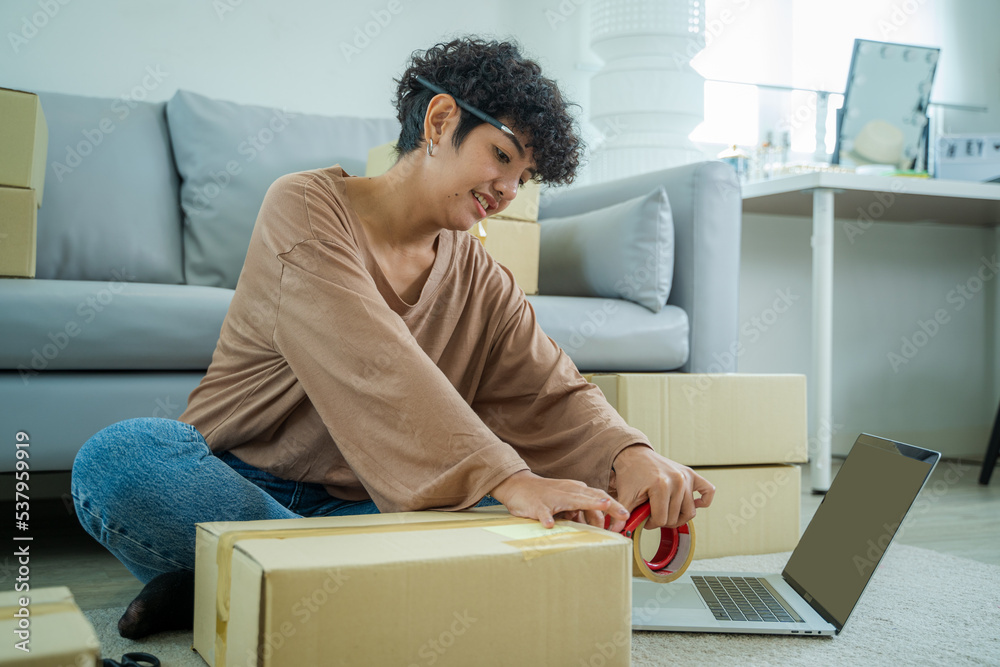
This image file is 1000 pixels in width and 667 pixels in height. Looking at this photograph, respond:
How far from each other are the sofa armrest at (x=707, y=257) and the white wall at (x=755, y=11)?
0.87 meters

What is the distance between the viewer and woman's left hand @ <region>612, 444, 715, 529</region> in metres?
0.83

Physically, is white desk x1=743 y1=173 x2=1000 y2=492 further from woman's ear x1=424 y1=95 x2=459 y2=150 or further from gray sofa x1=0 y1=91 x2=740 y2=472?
woman's ear x1=424 y1=95 x2=459 y2=150

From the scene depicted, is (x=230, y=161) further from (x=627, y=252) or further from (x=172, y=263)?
(x=627, y=252)

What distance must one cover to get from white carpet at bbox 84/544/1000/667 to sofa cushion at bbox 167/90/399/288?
95 centimetres

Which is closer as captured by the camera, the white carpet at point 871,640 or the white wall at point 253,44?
the white carpet at point 871,640

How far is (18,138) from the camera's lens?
1.27 metres

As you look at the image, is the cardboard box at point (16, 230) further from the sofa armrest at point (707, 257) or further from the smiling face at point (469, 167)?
the sofa armrest at point (707, 257)

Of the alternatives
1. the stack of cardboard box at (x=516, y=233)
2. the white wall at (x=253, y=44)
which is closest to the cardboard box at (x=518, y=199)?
the stack of cardboard box at (x=516, y=233)

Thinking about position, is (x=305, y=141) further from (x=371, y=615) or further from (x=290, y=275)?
(x=371, y=615)

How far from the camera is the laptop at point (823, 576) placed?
3.03 ft

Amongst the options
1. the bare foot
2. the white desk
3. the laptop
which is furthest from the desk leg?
the bare foot

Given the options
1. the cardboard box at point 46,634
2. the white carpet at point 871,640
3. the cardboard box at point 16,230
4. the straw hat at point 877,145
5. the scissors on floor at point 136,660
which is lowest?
the white carpet at point 871,640

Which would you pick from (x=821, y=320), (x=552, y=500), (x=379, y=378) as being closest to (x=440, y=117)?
(x=379, y=378)

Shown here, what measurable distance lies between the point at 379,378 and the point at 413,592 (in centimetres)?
23
